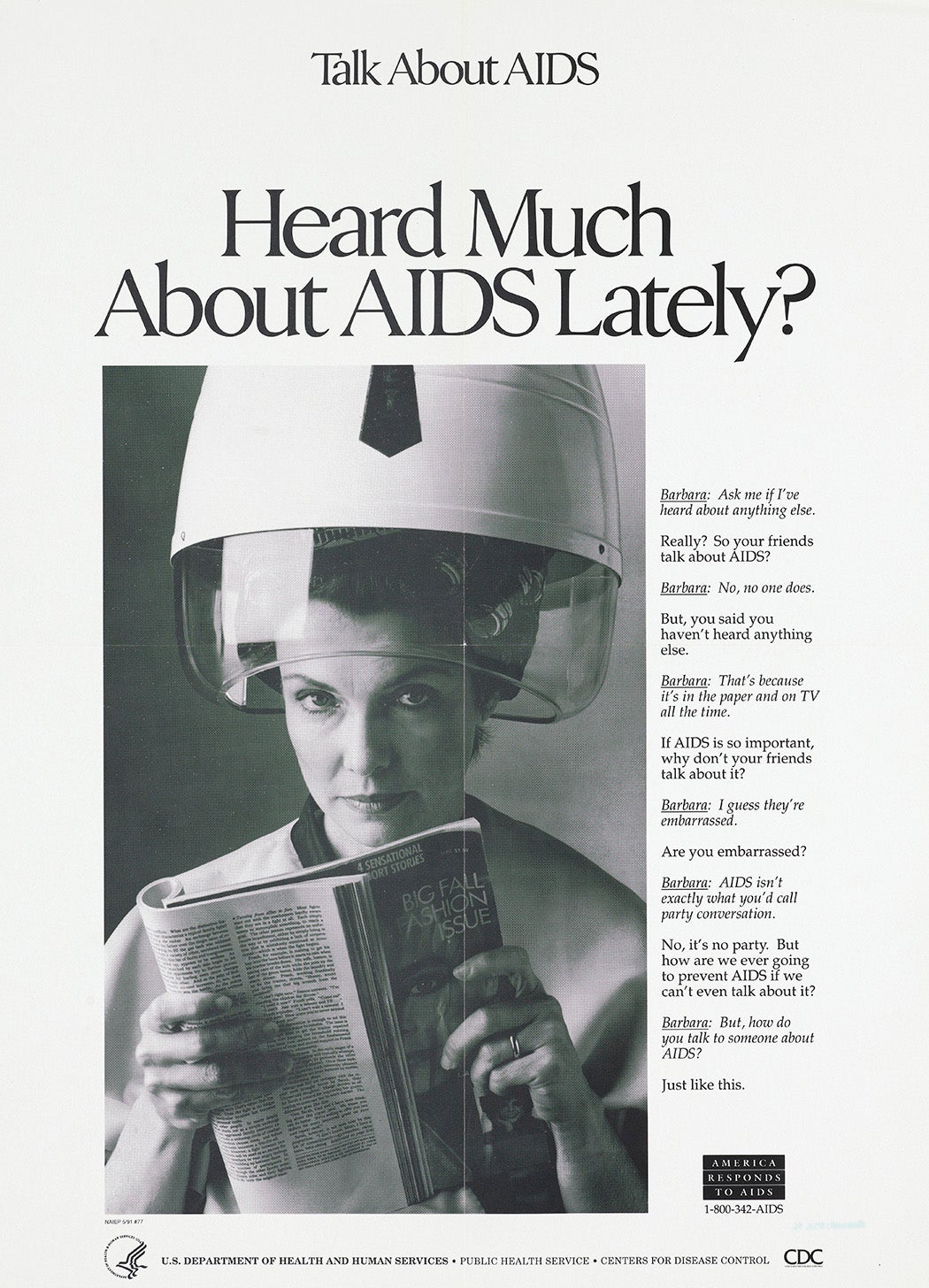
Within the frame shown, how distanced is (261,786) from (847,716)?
3.30ft

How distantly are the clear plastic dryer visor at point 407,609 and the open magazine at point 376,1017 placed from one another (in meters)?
0.29

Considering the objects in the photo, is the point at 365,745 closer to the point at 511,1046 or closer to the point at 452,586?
the point at 452,586

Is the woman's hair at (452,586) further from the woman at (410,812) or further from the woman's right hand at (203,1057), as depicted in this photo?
the woman's right hand at (203,1057)

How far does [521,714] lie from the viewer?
2.13 meters

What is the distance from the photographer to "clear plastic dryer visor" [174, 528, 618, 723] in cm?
209

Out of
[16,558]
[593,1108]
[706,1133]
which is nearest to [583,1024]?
[593,1108]

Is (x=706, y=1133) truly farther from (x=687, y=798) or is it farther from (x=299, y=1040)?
(x=299, y=1040)

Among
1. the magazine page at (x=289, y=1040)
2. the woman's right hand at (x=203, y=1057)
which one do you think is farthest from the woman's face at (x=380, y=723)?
the woman's right hand at (x=203, y=1057)

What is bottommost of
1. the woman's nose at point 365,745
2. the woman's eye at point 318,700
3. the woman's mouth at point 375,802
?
the woman's mouth at point 375,802

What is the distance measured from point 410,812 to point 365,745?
0.14 metres

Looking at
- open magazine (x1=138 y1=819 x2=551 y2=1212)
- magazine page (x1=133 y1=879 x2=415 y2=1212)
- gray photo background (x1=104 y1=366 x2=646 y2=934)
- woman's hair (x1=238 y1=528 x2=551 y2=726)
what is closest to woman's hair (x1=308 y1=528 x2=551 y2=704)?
woman's hair (x1=238 y1=528 x2=551 y2=726)

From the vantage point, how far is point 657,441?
7.02ft

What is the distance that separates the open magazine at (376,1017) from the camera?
6.82ft

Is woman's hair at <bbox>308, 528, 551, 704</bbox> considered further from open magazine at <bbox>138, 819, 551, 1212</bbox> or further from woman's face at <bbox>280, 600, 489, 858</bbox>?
open magazine at <bbox>138, 819, 551, 1212</bbox>
